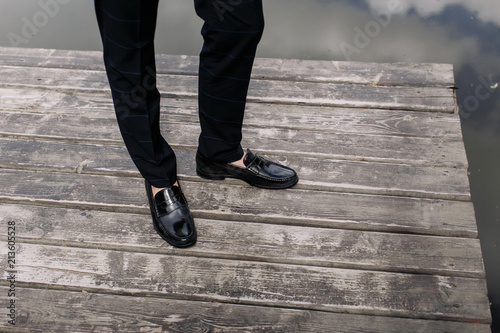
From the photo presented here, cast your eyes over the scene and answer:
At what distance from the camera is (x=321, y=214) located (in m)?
1.42

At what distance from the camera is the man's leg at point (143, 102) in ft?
3.51

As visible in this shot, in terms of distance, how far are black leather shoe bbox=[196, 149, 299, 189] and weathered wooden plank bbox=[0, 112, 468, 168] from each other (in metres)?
0.15

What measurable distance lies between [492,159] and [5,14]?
307 centimetres

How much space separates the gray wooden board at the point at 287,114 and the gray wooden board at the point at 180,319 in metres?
0.75

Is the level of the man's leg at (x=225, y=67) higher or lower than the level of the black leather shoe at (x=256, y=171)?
higher

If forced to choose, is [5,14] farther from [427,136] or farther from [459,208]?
[459,208]

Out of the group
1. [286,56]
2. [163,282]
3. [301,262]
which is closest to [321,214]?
[301,262]

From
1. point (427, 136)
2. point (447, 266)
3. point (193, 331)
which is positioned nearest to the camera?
point (193, 331)

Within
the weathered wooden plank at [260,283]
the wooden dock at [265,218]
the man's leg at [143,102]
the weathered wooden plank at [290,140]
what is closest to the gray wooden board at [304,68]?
the wooden dock at [265,218]

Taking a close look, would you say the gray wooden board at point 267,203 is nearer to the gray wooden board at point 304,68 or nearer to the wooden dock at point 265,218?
the wooden dock at point 265,218

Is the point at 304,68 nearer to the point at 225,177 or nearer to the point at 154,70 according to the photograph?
the point at 225,177

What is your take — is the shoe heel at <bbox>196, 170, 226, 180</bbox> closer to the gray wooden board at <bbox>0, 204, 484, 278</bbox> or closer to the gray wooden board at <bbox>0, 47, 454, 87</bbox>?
the gray wooden board at <bbox>0, 204, 484, 278</bbox>

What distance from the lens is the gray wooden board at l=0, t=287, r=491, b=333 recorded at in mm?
1155

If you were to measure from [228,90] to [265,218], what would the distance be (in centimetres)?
40
